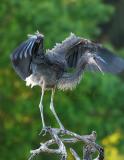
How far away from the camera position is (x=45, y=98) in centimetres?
2006

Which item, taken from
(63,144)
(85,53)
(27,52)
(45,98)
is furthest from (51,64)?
(45,98)

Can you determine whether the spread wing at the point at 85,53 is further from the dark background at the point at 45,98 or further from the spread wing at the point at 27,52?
the dark background at the point at 45,98

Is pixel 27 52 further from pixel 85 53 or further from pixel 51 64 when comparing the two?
pixel 85 53

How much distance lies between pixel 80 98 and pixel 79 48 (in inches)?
494

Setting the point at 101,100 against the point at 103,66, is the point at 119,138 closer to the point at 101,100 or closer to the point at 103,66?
the point at 101,100

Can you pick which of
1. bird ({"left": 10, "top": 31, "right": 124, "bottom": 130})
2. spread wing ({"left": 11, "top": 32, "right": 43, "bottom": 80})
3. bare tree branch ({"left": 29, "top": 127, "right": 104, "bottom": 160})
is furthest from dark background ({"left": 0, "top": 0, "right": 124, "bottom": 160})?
bare tree branch ({"left": 29, "top": 127, "right": 104, "bottom": 160})

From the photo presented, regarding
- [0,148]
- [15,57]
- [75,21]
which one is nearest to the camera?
[15,57]

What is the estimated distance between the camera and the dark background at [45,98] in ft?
67.5

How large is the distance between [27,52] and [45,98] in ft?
38.5

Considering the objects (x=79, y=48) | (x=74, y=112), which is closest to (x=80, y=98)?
(x=74, y=112)

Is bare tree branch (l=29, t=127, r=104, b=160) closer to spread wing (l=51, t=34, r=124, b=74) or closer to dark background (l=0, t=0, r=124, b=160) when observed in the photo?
spread wing (l=51, t=34, r=124, b=74)

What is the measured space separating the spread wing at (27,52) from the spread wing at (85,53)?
0.95ft

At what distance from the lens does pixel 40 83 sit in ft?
27.8

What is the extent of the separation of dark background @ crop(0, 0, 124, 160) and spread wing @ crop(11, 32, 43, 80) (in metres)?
11.2
